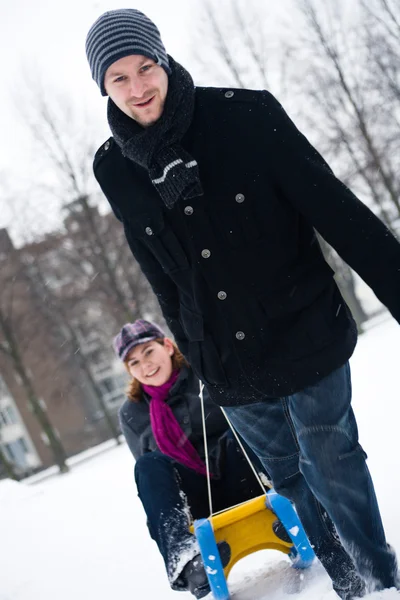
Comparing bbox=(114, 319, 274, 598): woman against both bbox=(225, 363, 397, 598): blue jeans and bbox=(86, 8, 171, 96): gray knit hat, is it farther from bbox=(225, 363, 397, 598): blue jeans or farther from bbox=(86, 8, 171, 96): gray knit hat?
bbox=(86, 8, 171, 96): gray knit hat

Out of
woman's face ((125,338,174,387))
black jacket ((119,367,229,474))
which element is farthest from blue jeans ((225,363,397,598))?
woman's face ((125,338,174,387))

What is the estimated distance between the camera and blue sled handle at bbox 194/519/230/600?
120 inches

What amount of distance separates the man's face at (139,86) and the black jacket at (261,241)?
0.13m

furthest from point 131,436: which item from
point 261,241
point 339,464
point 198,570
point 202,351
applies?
→ point 261,241

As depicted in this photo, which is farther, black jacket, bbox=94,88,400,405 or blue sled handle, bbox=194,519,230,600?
→ blue sled handle, bbox=194,519,230,600

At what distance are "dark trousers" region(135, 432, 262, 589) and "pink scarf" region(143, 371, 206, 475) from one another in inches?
1.8

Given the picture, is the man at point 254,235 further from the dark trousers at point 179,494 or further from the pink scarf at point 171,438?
the pink scarf at point 171,438

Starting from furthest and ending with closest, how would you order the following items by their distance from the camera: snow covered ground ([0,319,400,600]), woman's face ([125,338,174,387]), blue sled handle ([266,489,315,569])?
woman's face ([125,338,174,387]) → snow covered ground ([0,319,400,600]) → blue sled handle ([266,489,315,569])

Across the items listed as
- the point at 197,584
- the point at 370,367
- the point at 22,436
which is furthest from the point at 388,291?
the point at 22,436

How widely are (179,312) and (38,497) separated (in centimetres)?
950

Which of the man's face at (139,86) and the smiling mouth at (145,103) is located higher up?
the man's face at (139,86)

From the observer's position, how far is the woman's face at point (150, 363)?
3871mm

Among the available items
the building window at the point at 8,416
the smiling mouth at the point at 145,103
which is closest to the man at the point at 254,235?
the smiling mouth at the point at 145,103

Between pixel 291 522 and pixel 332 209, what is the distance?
1684 millimetres
